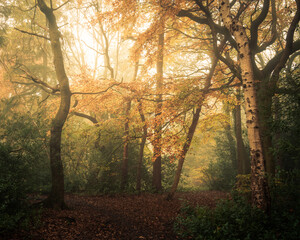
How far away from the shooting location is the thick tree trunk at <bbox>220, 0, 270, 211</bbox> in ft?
14.5

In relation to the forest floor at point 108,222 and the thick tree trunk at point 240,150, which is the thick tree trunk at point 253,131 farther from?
the thick tree trunk at point 240,150

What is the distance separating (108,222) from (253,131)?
5.60 metres

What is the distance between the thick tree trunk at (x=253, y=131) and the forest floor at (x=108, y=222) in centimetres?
190

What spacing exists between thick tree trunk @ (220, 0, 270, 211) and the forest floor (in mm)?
1897

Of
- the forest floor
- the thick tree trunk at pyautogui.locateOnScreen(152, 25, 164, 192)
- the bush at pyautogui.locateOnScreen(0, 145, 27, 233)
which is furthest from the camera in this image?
the thick tree trunk at pyautogui.locateOnScreen(152, 25, 164, 192)

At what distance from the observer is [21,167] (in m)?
6.53

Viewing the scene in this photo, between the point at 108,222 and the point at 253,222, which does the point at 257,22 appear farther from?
the point at 108,222

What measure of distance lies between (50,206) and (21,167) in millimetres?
1847

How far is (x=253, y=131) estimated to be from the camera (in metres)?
4.64

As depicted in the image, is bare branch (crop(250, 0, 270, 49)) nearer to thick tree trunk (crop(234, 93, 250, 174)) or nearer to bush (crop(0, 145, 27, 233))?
thick tree trunk (crop(234, 93, 250, 174))

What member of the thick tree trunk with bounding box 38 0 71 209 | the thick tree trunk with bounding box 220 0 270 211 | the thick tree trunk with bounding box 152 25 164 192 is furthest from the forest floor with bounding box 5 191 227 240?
the thick tree trunk with bounding box 152 25 164 192

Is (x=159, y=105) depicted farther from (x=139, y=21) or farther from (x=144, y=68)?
(x=139, y=21)

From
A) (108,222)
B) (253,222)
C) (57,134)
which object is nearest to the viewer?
(253,222)

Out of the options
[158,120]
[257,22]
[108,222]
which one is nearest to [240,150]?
[158,120]
